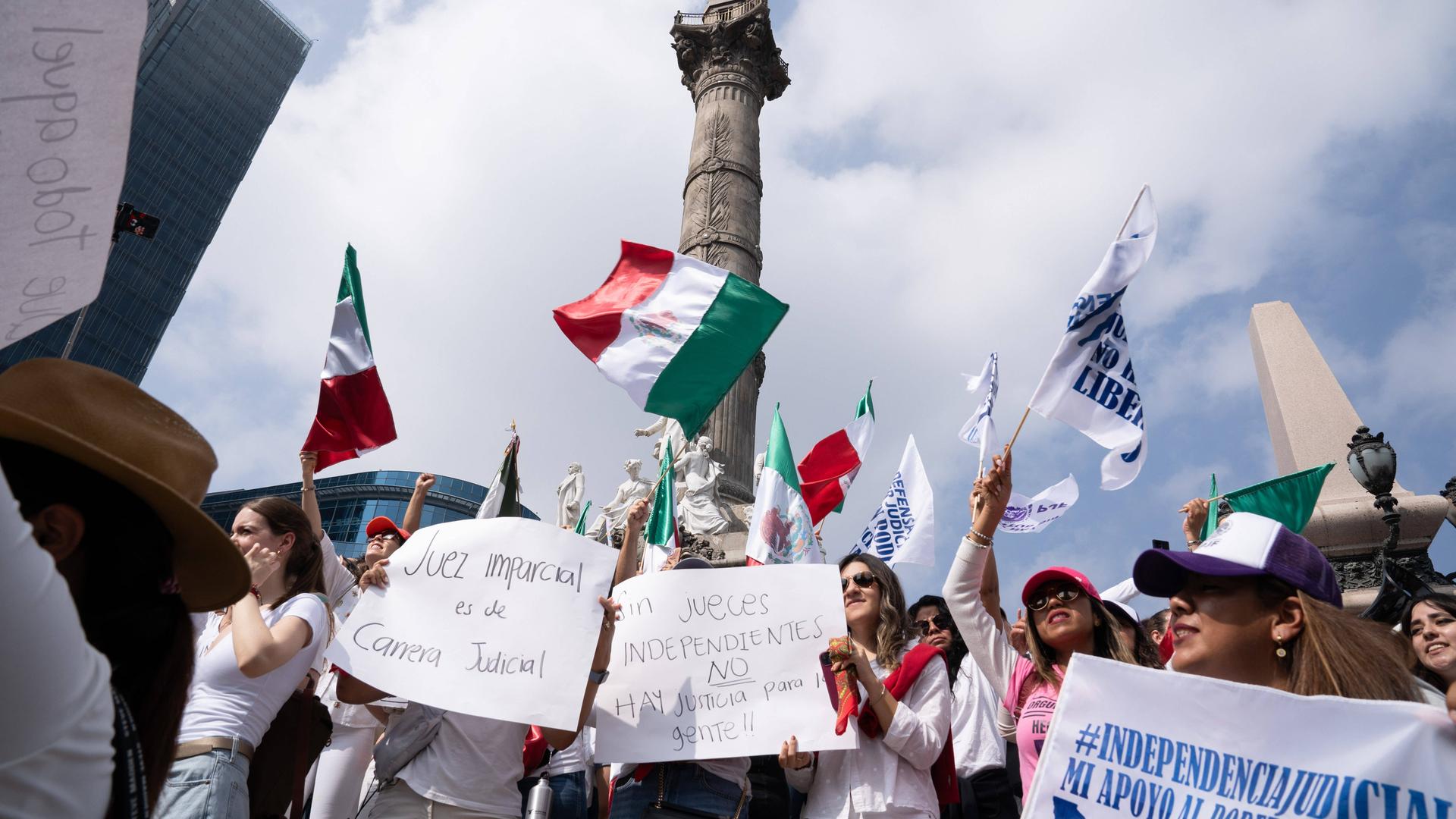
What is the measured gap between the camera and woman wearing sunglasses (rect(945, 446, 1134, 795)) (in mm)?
3131

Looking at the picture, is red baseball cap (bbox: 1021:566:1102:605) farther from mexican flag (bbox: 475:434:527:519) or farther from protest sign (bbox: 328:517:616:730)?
mexican flag (bbox: 475:434:527:519)

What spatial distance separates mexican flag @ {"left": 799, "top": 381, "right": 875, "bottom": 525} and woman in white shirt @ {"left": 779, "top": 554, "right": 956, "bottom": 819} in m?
3.98

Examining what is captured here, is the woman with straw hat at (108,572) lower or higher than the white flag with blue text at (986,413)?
lower

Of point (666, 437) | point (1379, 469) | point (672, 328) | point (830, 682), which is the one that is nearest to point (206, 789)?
point (830, 682)

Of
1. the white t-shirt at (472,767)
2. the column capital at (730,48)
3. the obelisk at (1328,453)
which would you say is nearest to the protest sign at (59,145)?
the white t-shirt at (472,767)

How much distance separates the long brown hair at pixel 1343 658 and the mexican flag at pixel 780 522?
381cm

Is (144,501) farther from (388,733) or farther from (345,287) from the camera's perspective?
(345,287)

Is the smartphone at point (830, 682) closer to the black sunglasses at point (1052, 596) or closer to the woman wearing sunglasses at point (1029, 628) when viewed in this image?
the woman wearing sunglasses at point (1029, 628)

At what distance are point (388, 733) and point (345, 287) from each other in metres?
2.85

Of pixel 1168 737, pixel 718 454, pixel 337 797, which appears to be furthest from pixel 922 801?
pixel 718 454

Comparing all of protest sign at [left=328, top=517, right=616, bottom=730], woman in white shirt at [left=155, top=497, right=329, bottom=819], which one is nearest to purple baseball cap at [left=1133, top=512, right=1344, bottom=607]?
protest sign at [left=328, top=517, right=616, bottom=730]

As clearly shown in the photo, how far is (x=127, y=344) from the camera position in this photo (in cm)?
5153

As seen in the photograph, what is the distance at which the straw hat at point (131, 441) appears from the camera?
124cm

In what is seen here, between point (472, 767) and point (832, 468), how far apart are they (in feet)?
15.8
